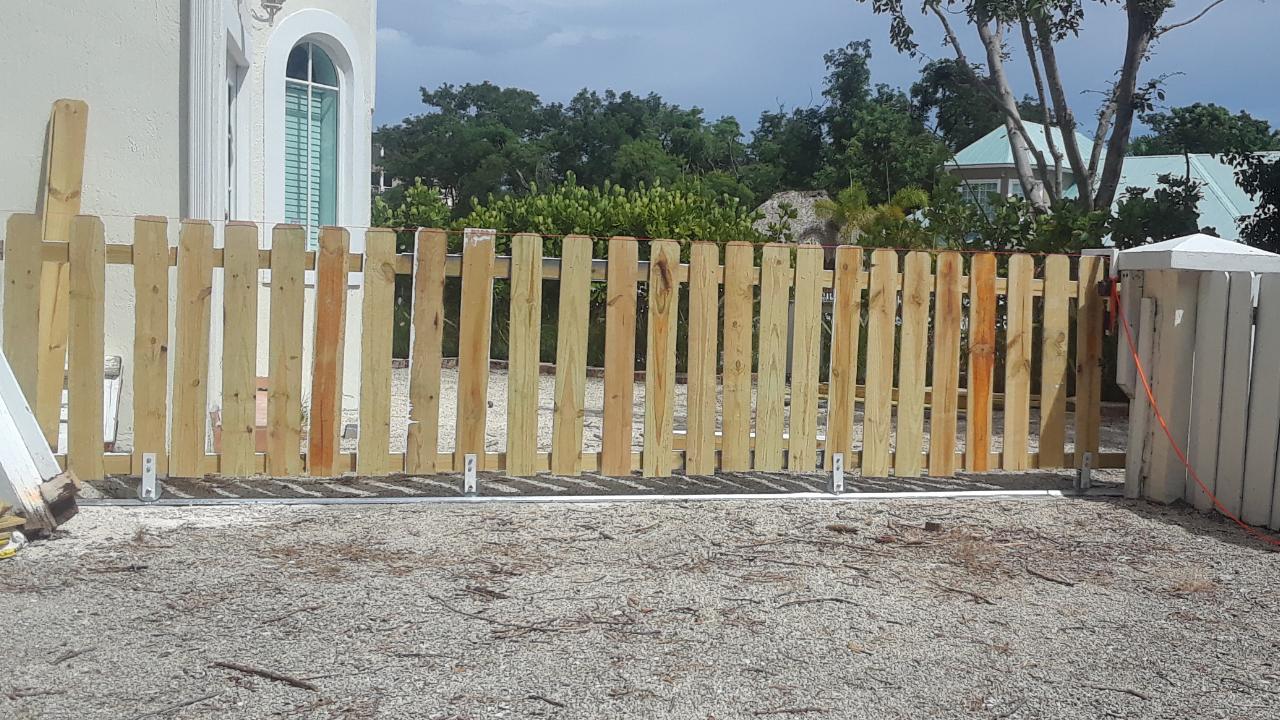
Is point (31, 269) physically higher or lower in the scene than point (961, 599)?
higher

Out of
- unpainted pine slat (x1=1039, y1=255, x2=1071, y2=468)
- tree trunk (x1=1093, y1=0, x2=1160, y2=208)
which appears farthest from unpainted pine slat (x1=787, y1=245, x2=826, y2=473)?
tree trunk (x1=1093, y1=0, x2=1160, y2=208)

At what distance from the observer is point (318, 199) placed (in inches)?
415

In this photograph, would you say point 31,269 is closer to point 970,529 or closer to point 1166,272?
point 970,529

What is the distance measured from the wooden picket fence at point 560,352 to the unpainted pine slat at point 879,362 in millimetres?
13

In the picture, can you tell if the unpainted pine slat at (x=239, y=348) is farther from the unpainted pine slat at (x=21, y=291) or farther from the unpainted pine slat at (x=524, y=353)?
the unpainted pine slat at (x=524, y=353)

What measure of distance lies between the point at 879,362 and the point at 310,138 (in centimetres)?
571

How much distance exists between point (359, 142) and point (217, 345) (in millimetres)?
3396

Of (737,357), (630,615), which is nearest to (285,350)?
(737,357)

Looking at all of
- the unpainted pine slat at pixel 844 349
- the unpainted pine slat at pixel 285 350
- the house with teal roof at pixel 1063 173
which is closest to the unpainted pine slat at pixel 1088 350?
the unpainted pine slat at pixel 844 349

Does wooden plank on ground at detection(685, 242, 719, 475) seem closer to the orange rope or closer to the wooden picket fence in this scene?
the wooden picket fence

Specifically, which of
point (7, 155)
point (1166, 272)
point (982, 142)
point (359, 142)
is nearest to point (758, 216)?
point (359, 142)

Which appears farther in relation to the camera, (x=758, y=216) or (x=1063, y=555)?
(x=758, y=216)

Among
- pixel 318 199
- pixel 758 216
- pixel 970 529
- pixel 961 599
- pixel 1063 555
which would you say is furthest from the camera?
pixel 758 216

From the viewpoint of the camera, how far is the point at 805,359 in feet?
23.0
